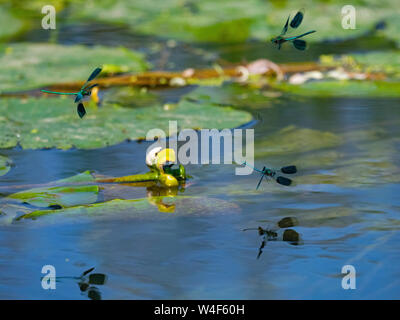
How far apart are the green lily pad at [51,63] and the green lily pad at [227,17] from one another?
1502 mm

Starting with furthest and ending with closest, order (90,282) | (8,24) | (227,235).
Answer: (8,24) → (227,235) → (90,282)

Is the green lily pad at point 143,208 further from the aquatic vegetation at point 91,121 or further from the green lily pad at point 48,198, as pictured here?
the aquatic vegetation at point 91,121

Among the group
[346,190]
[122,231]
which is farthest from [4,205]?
[346,190]

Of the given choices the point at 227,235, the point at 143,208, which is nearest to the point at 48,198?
the point at 143,208

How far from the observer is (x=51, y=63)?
514 centimetres

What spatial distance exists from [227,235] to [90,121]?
165cm

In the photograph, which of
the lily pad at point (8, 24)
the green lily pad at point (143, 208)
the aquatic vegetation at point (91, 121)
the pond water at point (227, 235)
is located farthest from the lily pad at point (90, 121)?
the lily pad at point (8, 24)

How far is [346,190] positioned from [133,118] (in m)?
1.46

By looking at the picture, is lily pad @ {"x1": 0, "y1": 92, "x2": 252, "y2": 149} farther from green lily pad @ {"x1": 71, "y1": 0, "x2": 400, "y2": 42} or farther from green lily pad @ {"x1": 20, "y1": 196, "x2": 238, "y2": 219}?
green lily pad @ {"x1": 71, "y1": 0, "x2": 400, "y2": 42}

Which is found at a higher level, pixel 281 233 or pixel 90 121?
pixel 90 121

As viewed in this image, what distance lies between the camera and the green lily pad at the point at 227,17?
21.4 ft

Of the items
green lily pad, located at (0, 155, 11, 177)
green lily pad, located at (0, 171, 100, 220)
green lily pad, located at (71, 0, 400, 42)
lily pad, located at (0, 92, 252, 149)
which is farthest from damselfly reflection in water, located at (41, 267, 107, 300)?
green lily pad, located at (71, 0, 400, 42)

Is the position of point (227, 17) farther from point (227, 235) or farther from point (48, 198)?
point (227, 235)

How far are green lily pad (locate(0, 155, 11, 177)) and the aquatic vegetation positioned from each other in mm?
229
